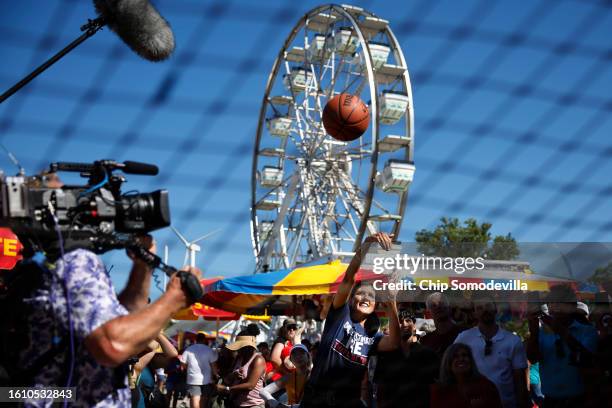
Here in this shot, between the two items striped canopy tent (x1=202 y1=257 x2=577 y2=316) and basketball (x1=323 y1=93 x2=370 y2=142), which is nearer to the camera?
striped canopy tent (x1=202 y1=257 x2=577 y2=316)

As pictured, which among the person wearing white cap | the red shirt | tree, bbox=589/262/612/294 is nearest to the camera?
tree, bbox=589/262/612/294

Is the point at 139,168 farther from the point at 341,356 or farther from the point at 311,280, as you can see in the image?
the point at 311,280

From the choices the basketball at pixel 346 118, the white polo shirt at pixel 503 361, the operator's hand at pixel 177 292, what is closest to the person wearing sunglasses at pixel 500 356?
the white polo shirt at pixel 503 361

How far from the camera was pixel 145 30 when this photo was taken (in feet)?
9.28

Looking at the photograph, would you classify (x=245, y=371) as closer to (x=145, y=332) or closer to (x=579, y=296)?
(x=579, y=296)

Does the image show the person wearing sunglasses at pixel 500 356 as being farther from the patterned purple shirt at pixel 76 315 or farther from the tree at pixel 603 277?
the patterned purple shirt at pixel 76 315

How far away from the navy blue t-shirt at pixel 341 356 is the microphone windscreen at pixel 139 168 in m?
1.47

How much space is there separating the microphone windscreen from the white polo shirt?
2201 millimetres

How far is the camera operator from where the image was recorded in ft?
5.98

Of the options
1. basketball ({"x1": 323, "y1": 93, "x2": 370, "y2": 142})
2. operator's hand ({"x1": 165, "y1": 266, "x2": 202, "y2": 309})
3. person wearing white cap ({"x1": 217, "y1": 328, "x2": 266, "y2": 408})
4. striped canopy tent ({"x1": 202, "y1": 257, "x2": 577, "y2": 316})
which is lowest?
person wearing white cap ({"x1": 217, "y1": 328, "x2": 266, "y2": 408})

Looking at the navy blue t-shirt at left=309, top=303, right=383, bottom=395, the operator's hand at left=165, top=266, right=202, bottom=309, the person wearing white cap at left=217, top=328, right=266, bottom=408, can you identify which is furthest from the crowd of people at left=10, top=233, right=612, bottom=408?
the operator's hand at left=165, top=266, right=202, bottom=309

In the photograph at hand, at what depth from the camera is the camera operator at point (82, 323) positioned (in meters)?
1.82

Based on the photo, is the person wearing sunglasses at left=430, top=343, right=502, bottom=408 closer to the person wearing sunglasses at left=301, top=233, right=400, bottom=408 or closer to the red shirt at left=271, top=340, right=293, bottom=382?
the person wearing sunglasses at left=301, top=233, right=400, bottom=408

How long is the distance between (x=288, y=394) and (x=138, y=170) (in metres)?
3.69
